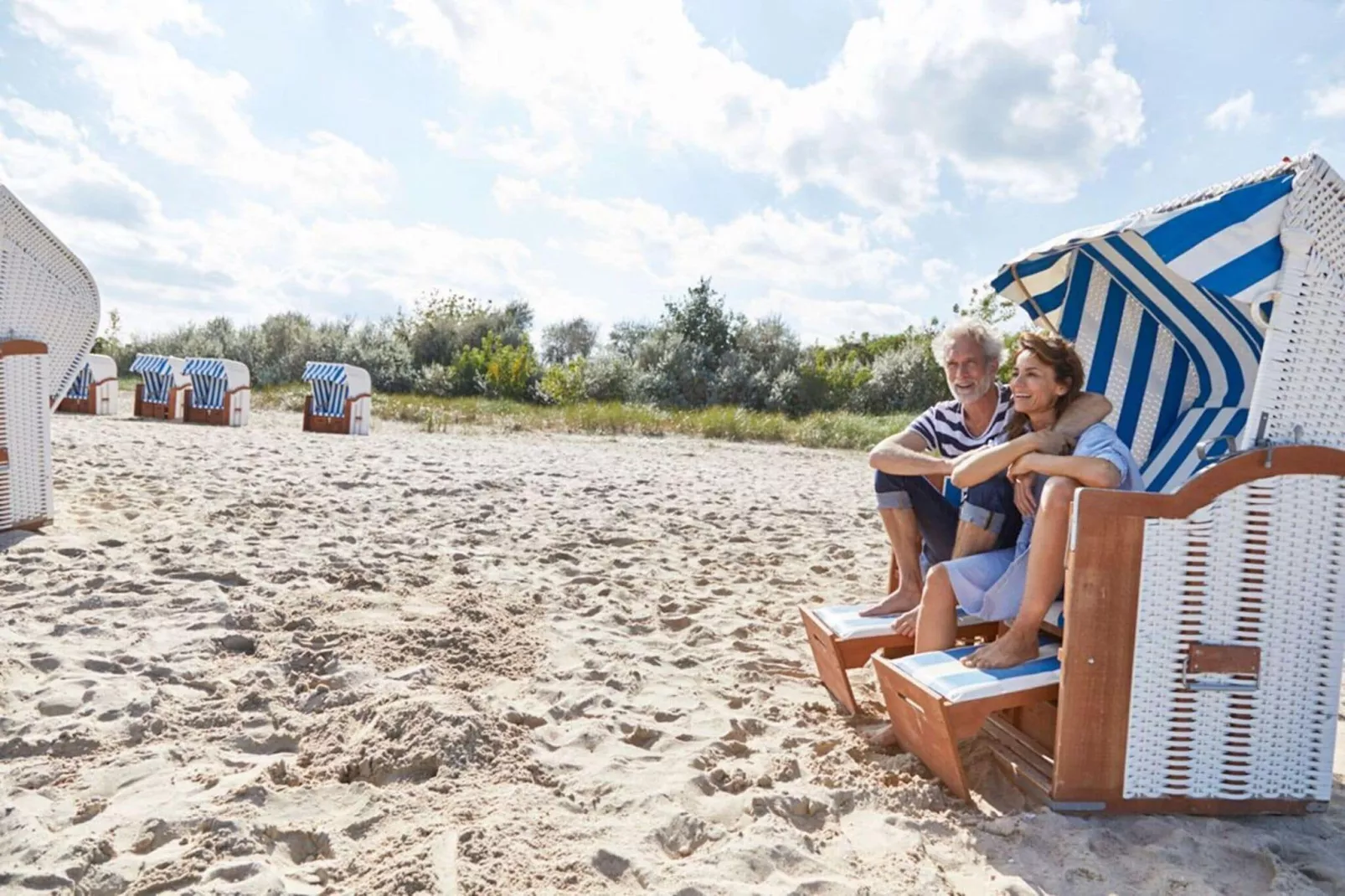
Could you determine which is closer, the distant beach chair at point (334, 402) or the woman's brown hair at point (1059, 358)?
the woman's brown hair at point (1059, 358)

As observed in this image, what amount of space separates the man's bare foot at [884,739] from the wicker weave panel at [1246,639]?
667 mm

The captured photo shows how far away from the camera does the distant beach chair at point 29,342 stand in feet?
15.4

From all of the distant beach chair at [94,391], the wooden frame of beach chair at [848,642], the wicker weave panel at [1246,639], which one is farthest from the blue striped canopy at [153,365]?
the wicker weave panel at [1246,639]

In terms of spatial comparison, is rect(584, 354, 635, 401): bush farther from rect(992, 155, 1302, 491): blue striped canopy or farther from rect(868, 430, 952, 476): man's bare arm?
rect(868, 430, 952, 476): man's bare arm

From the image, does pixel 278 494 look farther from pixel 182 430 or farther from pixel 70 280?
pixel 182 430

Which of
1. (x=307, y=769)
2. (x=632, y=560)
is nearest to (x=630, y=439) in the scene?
(x=632, y=560)

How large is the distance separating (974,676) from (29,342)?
5.05 metres

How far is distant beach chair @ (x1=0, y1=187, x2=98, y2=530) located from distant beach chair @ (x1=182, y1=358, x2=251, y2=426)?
8.09m

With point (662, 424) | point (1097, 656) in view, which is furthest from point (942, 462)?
point (662, 424)

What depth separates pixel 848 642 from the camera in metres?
2.93

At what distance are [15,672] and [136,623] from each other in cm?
54

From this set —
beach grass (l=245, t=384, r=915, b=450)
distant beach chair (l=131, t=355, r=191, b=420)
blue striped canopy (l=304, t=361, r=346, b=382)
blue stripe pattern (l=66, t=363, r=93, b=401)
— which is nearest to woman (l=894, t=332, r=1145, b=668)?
blue striped canopy (l=304, t=361, r=346, b=382)

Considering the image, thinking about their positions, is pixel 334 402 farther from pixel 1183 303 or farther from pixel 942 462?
pixel 1183 303

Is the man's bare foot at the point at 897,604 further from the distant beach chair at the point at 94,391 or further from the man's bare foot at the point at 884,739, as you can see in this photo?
the distant beach chair at the point at 94,391
